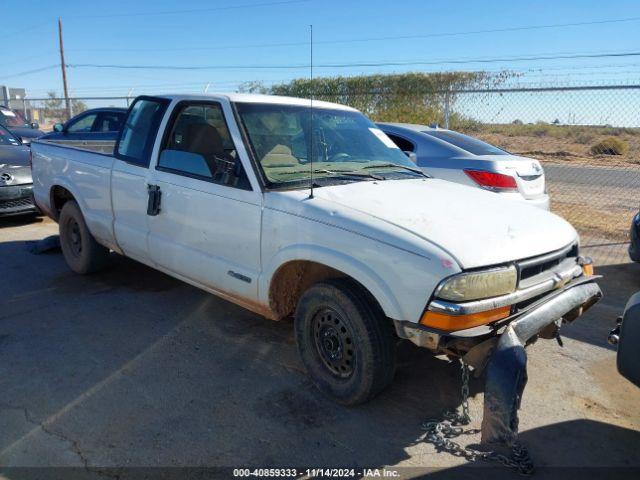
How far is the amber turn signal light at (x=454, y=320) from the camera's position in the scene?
2.64 m

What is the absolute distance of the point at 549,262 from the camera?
3096 millimetres

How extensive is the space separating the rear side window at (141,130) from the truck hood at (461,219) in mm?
1868

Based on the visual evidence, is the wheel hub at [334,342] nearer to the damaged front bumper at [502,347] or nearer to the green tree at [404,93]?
the damaged front bumper at [502,347]

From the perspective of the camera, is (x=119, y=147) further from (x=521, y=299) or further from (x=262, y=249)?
(x=521, y=299)

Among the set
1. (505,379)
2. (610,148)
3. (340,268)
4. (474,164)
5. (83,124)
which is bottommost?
(610,148)

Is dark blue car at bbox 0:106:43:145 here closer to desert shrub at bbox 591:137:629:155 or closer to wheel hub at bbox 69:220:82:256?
wheel hub at bbox 69:220:82:256

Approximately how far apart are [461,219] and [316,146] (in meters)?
1.42

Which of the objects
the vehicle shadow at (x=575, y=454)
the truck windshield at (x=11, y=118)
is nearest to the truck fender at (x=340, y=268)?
the vehicle shadow at (x=575, y=454)

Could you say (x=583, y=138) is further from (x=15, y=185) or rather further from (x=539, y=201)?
(x=15, y=185)

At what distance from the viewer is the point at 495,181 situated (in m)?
6.22

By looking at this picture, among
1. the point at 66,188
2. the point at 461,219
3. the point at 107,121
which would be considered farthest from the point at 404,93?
the point at 461,219

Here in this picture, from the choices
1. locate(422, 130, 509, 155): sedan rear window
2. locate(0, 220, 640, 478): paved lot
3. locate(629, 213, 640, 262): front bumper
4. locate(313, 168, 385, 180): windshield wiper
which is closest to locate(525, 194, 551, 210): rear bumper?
locate(422, 130, 509, 155): sedan rear window

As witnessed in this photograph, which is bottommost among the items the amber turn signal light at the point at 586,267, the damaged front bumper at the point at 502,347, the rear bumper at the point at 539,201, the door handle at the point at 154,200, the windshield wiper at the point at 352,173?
the damaged front bumper at the point at 502,347

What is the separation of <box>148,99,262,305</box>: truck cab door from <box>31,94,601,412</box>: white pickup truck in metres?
0.01
